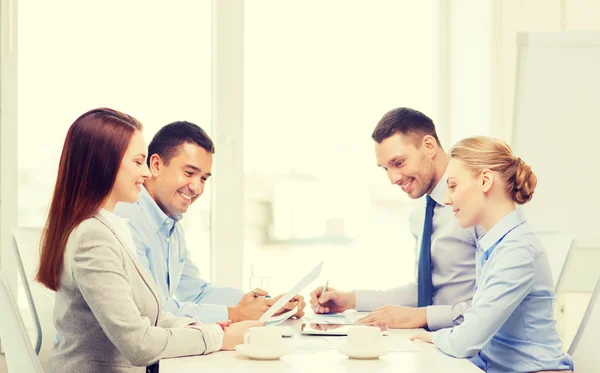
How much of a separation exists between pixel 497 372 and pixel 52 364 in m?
1.19

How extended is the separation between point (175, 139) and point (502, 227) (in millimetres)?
1230

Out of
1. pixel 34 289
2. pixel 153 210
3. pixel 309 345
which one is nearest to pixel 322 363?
pixel 309 345

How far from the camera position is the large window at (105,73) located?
354 cm

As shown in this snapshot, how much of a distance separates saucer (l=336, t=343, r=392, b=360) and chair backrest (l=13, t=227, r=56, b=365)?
1292 millimetres

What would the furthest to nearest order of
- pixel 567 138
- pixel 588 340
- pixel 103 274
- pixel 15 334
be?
pixel 567 138, pixel 588 340, pixel 103 274, pixel 15 334

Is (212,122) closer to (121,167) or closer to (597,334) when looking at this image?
(121,167)

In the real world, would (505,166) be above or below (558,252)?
above

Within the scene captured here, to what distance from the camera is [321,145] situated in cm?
378

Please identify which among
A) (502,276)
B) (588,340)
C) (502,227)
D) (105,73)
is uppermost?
(105,73)

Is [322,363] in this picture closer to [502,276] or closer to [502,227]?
[502,276]

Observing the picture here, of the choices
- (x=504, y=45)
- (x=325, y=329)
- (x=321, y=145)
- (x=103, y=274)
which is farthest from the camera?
(x=321, y=145)

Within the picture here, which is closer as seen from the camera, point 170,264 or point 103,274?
point 103,274

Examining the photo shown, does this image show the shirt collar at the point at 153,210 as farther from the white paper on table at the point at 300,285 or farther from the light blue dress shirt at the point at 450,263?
the light blue dress shirt at the point at 450,263

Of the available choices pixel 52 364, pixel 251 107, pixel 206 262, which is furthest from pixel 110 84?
pixel 52 364
